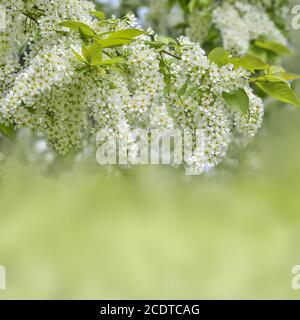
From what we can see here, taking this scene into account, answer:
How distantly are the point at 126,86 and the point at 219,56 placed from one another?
0.45 m

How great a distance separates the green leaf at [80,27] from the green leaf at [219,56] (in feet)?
1.82

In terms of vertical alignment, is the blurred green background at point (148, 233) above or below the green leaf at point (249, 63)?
below

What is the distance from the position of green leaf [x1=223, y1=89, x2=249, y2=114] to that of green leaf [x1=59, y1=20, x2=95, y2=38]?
2.23ft

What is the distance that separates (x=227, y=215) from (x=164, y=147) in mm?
4068

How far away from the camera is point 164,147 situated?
10.8 feet

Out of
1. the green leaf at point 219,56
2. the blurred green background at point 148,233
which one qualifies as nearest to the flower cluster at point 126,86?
the green leaf at point 219,56

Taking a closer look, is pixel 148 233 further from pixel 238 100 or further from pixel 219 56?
pixel 219 56

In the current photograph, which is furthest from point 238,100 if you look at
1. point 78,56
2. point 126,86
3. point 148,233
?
point 148,233

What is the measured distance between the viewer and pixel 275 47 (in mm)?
5137

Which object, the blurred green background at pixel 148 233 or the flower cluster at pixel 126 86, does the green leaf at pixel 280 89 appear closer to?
the flower cluster at pixel 126 86

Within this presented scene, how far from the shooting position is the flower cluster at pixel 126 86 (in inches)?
117
